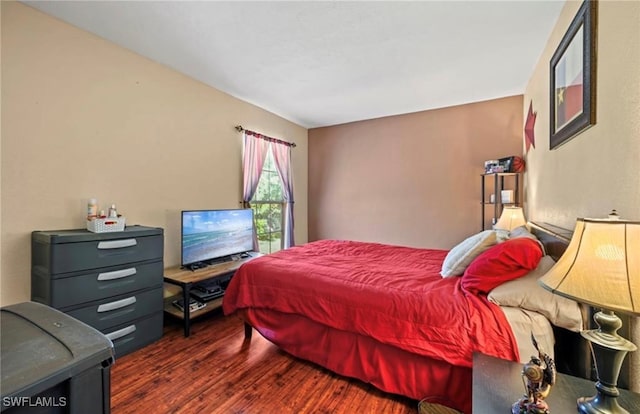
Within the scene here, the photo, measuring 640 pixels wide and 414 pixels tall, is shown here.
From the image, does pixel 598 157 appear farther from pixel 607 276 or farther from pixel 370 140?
pixel 370 140

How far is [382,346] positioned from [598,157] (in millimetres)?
1551

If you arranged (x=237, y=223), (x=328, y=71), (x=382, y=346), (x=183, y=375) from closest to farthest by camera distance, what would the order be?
(x=382, y=346)
(x=183, y=375)
(x=328, y=71)
(x=237, y=223)

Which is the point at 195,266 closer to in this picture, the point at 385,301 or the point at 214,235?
the point at 214,235

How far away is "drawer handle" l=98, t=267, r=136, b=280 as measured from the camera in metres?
2.04

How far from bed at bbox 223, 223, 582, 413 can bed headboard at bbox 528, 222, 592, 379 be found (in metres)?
0.07

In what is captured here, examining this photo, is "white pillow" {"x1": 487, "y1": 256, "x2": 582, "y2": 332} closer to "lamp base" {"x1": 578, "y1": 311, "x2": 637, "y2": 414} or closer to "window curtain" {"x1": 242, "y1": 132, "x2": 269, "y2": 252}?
"lamp base" {"x1": 578, "y1": 311, "x2": 637, "y2": 414}

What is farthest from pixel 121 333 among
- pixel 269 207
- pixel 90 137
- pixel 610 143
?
pixel 610 143

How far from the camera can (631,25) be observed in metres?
1.06

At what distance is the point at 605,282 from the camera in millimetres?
724

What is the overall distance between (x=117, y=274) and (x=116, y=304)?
235mm

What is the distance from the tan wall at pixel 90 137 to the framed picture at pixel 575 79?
3.28 metres

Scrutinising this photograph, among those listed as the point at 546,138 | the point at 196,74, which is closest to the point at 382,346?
the point at 546,138

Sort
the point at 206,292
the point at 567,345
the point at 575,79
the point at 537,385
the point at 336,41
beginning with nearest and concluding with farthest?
1. the point at 537,385
2. the point at 567,345
3. the point at 575,79
4. the point at 336,41
5. the point at 206,292

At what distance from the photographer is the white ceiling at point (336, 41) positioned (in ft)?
6.32
